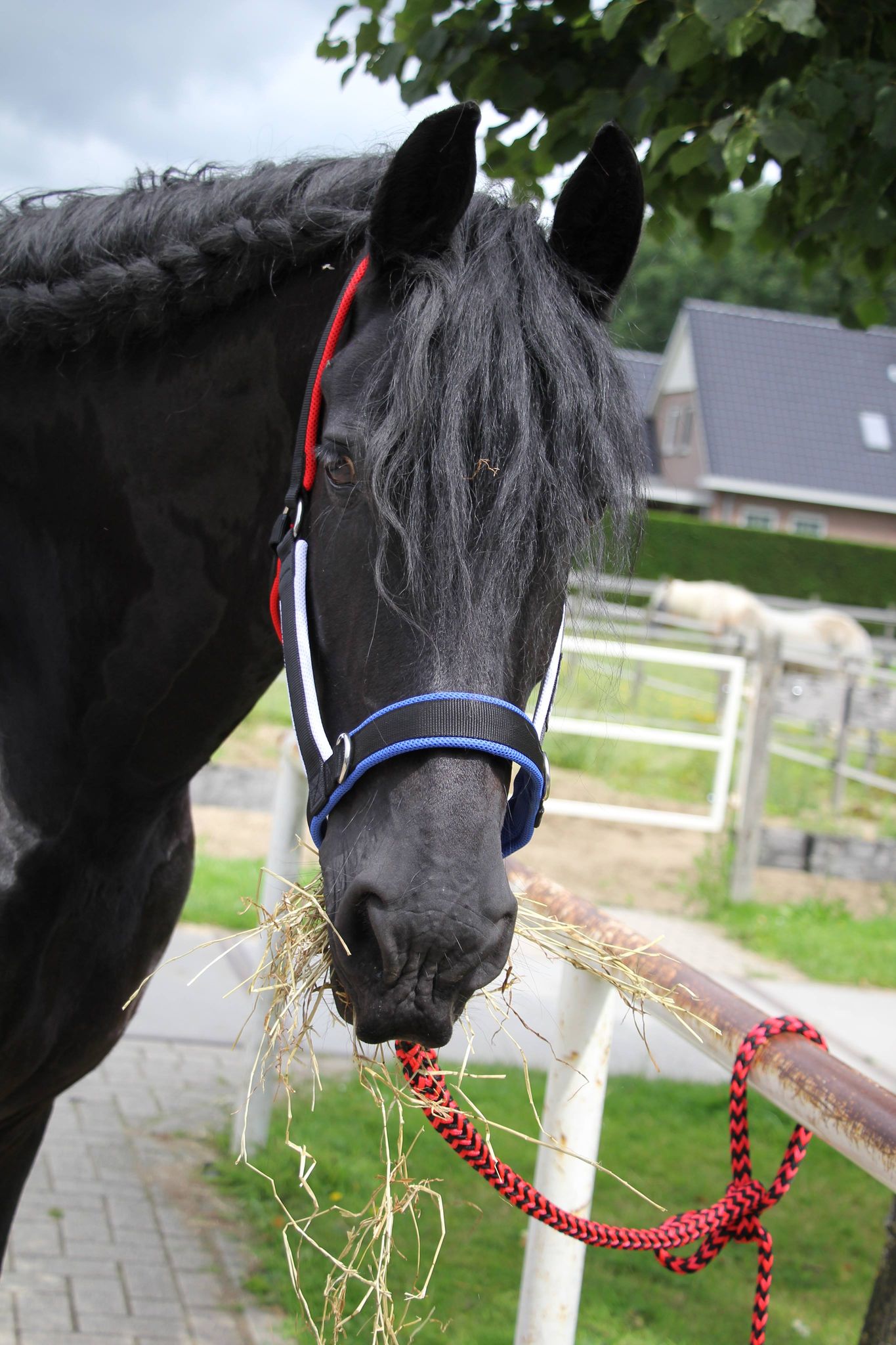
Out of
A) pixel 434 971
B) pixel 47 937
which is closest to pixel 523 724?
pixel 434 971

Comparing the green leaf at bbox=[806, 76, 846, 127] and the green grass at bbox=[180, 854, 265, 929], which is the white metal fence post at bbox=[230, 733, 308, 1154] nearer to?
the green grass at bbox=[180, 854, 265, 929]

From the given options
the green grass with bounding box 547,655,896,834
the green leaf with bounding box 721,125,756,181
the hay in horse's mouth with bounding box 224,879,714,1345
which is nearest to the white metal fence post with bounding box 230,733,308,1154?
the hay in horse's mouth with bounding box 224,879,714,1345

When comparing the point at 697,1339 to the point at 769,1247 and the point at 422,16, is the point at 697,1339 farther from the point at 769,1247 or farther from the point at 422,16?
the point at 422,16

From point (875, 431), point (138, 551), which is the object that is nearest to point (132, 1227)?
point (138, 551)

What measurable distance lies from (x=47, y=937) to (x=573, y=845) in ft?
20.3

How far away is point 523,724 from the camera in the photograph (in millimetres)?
1398

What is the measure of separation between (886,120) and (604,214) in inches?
44.0

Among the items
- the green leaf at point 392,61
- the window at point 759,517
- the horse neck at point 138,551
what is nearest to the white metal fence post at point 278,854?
the horse neck at point 138,551

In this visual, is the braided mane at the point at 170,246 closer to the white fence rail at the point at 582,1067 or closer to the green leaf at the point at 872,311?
the white fence rail at the point at 582,1067

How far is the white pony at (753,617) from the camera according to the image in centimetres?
1524

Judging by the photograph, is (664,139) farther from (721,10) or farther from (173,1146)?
(173,1146)

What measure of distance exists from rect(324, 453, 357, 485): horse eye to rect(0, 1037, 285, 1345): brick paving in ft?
7.35

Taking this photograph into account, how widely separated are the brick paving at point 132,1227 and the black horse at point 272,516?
0.71 m

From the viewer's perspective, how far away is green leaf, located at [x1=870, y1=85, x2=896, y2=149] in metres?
2.39
